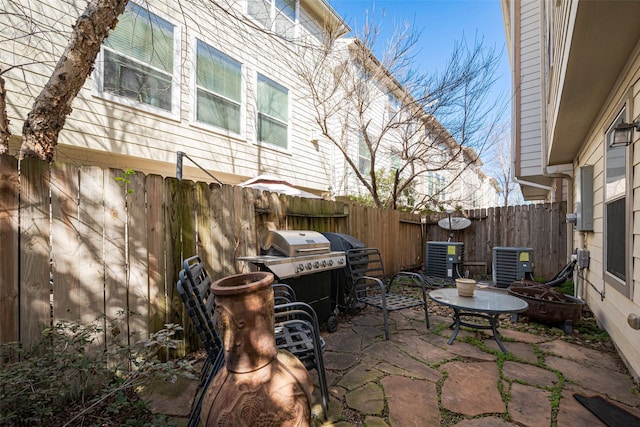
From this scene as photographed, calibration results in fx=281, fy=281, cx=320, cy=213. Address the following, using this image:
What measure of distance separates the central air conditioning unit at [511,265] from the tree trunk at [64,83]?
6.68 m

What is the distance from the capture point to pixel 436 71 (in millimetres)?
6445

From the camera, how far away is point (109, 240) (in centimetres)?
209

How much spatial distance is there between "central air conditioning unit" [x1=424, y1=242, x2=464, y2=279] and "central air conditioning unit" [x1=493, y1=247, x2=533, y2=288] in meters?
0.73

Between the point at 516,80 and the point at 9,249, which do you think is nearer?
the point at 9,249

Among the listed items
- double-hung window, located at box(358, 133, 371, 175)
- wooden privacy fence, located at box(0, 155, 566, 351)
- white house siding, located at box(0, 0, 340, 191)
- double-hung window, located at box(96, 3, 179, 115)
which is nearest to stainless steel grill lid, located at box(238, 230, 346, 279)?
wooden privacy fence, located at box(0, 155, 566, 351)

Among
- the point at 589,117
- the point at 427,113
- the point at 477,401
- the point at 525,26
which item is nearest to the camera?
the point at 477,401

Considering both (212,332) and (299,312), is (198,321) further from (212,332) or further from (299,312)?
(299,312)

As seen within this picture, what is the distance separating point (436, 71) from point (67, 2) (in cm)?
667

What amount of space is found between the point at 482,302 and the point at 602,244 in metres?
1.66

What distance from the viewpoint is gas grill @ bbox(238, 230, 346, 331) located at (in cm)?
274

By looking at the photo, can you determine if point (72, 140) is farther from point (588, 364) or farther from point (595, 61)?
point (588, 364)

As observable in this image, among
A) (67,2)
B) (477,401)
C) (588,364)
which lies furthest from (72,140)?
(588,364)

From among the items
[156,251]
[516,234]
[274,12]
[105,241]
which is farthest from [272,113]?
[516,234]

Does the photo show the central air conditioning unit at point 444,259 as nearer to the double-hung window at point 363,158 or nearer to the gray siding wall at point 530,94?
the gray siding wall at point 530,94
